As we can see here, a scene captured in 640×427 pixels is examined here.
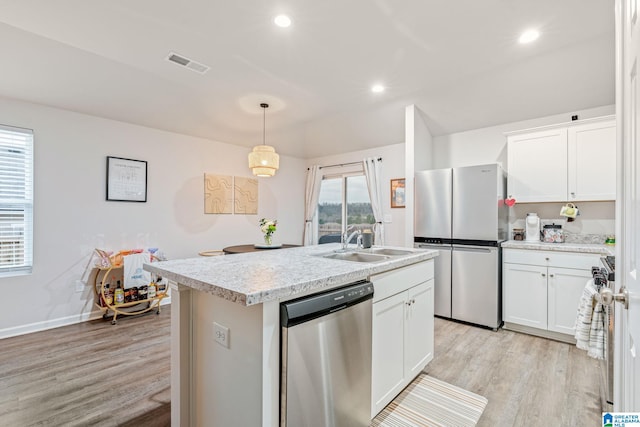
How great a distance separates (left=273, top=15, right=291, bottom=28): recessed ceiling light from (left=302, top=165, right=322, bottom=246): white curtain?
376cm

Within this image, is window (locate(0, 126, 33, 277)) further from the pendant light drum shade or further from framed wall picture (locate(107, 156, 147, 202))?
the pendant light drum shade

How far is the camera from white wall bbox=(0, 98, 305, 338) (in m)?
3.32

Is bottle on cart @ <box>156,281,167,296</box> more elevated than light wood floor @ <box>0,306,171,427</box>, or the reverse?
bottle on cart @ <box>156,281,167,296</box>

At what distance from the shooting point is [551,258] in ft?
10.3

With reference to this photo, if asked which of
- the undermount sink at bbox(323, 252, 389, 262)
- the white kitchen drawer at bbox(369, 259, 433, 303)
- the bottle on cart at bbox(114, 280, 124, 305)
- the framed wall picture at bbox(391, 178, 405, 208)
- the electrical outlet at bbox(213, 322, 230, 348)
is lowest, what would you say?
the bottle on cart at bbox(114, 280, 124, 305)

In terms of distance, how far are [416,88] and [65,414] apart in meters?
4.35

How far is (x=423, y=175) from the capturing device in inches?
154

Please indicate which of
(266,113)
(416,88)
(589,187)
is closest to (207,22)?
(266,113)

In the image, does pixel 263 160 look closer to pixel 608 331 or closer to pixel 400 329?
pixel 400 329

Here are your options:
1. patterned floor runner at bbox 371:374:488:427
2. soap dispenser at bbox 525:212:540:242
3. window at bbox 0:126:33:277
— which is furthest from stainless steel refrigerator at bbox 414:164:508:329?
window at bbox 0:126:33:277

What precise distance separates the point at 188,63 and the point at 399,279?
9.53 feet

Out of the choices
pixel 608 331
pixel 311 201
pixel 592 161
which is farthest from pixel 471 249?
pixel 311 201

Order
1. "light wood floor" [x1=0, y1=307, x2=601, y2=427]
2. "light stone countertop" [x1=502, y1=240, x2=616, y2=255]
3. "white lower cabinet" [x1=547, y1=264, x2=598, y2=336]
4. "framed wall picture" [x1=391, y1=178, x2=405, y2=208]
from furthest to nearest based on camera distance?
"framed wall picture" [x1=391, y1=178, x2=405, y2=208] < "white lower cabinet" [x1=547, y1=264, x2=598, y2=336] < "light stone countertop" [x1=502, y1=240, x2=616, y2=255] < "light wood floor" [x1=0, y1=307, x2=601, y2=427]

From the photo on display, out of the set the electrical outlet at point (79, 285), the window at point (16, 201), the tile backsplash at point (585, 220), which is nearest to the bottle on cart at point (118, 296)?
the electrical outlet at point (79, 285)
